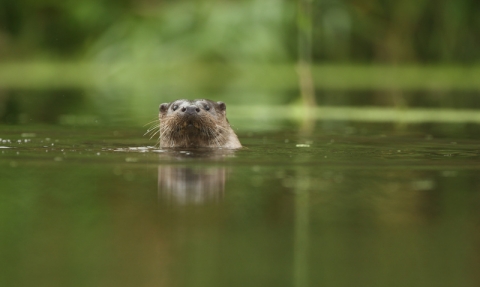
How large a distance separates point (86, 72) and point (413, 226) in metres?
17.0

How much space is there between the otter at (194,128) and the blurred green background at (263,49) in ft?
24.0

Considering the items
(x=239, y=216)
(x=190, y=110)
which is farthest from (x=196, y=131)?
(x=239, y=216)

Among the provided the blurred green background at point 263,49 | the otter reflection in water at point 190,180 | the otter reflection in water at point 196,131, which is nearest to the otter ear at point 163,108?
the otter reflection in water at point 196,131

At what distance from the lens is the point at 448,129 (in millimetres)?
9625

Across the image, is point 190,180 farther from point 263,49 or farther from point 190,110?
point 263,49

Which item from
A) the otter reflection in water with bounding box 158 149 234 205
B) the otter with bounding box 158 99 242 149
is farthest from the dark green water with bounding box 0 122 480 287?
the otter with bounding box 158 99 242 149

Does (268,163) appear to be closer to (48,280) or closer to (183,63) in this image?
(48,280)

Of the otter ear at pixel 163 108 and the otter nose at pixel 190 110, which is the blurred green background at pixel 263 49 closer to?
the otter ear at pixel 163 108

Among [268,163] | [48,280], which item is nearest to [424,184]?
[268,163]

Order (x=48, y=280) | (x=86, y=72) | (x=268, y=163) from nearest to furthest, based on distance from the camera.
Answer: (x=48, y=280)
(x=268, y=163)
(x=86, y=72)

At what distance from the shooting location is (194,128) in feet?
25.3

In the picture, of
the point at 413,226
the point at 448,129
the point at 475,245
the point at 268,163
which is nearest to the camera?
the point at 475,245

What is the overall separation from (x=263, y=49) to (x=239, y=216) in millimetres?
13773

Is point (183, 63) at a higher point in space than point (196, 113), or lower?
higher
